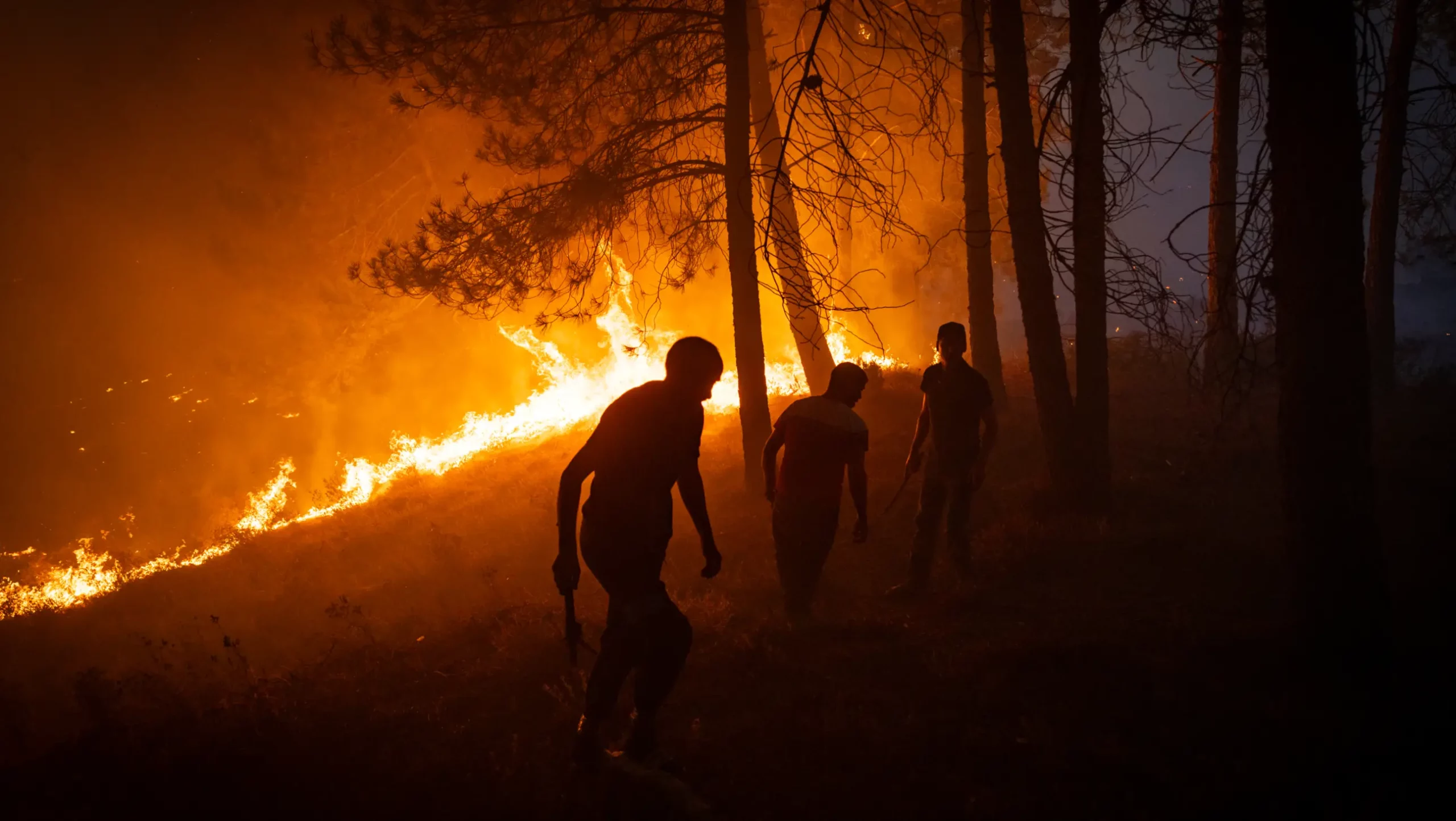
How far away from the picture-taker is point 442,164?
1884 centimetres

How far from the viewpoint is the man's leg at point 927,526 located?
21.0ft

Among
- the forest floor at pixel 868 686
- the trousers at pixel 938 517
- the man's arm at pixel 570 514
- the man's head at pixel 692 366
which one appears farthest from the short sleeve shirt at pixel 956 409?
the man's arm at pixel 570 514

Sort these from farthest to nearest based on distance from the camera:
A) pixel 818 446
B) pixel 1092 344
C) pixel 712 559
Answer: pixel 1092 344 < pixel 818 446 < pixel 712 559

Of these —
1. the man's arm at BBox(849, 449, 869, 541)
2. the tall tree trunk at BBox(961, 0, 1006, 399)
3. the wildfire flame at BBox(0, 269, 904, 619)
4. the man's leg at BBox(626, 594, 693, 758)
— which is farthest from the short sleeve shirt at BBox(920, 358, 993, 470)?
the wildfire flame at BBox(0, 269, 904, 619)

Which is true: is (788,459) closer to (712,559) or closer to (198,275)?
(712,559)

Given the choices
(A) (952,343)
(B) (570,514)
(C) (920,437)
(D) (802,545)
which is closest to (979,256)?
(A) (952,343)

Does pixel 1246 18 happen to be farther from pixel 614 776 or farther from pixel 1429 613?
pixel 614 776

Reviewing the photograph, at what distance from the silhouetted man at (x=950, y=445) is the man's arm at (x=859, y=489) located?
0.77 meters

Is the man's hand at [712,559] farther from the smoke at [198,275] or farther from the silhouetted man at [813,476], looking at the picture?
the smoke at [198,275]

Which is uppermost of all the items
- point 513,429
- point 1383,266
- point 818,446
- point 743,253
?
point 743,253

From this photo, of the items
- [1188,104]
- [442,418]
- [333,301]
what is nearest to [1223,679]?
[333,301]

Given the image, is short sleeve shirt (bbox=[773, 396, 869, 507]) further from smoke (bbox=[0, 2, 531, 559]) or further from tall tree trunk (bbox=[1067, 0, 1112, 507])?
smoke (bbox=[0, 2, 531, 559])

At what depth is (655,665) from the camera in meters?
3.78

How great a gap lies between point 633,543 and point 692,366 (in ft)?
3.09
